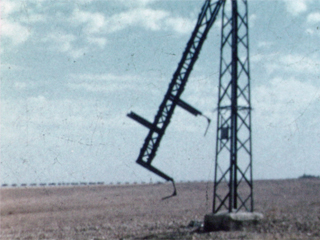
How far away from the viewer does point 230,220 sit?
16766mm

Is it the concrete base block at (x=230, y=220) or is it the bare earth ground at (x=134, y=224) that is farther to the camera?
the concrete base block at (x=230, y=220)

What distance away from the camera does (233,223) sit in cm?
1677

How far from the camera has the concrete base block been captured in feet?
55.0

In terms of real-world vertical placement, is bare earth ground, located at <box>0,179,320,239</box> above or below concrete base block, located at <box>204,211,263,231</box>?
below

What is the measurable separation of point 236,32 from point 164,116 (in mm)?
4873

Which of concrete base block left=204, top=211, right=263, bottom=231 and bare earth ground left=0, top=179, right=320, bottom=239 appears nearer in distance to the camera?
bare earth ground left=0, top=179, right=320, bottom=239

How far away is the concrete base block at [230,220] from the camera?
16.8 meters

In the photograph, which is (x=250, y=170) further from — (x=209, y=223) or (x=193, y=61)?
(x=193, y=61)

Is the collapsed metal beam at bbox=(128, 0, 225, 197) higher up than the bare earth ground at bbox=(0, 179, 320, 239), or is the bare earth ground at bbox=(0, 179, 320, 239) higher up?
the collapsed metal beam at bbox=(128, 0, 225, 197)

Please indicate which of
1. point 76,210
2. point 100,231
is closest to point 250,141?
point 100,231

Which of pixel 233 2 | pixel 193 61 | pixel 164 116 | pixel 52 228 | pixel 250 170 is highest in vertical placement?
pixel 233 2

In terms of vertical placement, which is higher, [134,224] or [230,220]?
[230,220]

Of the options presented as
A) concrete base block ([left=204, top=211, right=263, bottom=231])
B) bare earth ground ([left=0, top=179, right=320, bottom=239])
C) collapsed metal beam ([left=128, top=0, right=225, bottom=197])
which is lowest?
bare earth ground ([left=0, top=179, right=320, bottom=239])

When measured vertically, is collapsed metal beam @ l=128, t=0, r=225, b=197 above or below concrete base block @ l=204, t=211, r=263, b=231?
above
